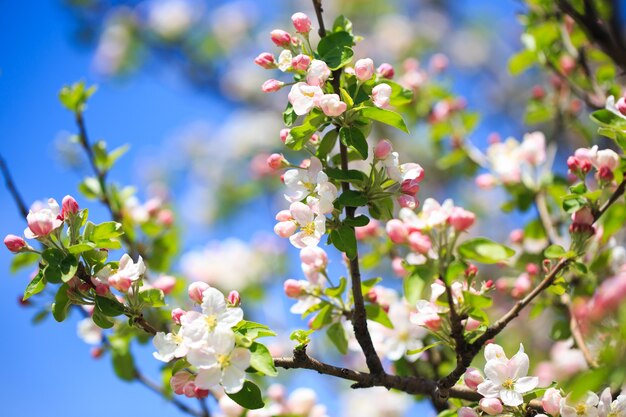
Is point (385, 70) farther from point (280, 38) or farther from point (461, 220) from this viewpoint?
point (461, 220)

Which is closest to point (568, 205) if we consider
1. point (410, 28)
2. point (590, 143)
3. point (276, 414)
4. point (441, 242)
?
point (441, 242)

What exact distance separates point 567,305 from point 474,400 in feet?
2.04

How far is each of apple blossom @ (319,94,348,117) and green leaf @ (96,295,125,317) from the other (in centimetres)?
56

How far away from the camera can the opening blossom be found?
4.30 feet

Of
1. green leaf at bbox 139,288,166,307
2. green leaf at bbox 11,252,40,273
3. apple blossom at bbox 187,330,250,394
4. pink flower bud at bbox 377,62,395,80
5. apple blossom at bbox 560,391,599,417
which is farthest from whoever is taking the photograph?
green leaf at bbox 11,252,40,273

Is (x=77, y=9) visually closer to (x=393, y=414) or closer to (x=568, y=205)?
(x=393, y=414)

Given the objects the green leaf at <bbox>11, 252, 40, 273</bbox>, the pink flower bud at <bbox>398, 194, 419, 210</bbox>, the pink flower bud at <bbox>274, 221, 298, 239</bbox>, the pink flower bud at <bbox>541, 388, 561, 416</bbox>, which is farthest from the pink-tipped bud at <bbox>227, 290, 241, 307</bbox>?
the green leaf at <bbox>11, 252, 40, 273</bbox>

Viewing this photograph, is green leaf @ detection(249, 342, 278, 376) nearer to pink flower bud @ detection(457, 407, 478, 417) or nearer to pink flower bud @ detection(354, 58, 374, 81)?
pink flower bud @ detection(457, 407, 478, 417)

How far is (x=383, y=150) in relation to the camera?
136cm

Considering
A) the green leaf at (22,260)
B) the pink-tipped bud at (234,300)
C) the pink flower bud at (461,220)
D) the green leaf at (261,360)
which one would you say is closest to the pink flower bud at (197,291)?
the pink-tipped bud at (234,300)

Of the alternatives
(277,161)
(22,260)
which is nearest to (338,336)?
(277,161)

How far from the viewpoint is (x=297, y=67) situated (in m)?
1.33

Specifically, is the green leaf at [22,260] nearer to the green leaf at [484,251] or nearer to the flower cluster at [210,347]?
the flower cluster at [210,347]

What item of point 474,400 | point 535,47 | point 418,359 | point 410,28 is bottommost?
point 474,400
